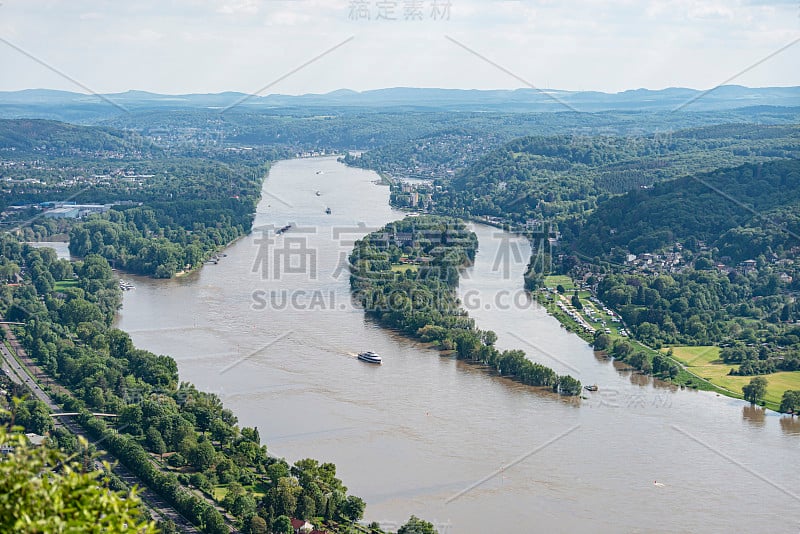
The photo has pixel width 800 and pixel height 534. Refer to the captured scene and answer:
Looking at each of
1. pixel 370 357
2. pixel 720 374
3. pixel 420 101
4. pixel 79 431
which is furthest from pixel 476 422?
pixel 420 101

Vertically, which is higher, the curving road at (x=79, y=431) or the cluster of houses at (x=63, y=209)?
the cluster of houses at (x=63, y=209)

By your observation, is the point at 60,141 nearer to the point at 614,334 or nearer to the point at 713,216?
the point at 713,216

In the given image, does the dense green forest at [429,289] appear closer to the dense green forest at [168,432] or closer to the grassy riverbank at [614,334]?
the grassy riverbank at [614,334]

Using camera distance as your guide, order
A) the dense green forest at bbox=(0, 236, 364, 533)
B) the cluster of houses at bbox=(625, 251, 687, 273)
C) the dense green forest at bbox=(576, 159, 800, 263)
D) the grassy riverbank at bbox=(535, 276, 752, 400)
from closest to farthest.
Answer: the dense green forest at bbox=(0, 236, 364, 533) < the grassy riverbank at bbox=(535, 276, 752, 400) < the cluster of houses at bbox=(625, 251, 687, 273) < the dense green forest at bbox=(576, 159, 800, 263)

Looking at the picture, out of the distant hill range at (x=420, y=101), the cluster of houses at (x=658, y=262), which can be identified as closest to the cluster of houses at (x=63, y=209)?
the cluster of houses at (x=658, y=262)

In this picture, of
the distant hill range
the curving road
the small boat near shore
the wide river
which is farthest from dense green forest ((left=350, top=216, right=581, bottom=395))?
the distant hill range

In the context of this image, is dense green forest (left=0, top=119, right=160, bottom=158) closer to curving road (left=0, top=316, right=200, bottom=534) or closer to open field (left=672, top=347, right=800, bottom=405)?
curving road (left=0, top=316, right=200, bottom=534)

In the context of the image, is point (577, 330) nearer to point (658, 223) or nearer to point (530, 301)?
point (530, 301)
